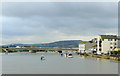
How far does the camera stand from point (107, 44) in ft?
191

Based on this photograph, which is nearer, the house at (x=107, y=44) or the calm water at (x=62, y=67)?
the calm water at (x=62, y=67)

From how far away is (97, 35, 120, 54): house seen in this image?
5803 centimetres

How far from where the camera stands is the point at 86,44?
269 ft

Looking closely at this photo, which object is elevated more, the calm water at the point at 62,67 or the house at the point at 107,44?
the house at the point at 107,44

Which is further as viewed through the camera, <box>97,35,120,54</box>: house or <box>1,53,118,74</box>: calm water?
<box>97,35,120,54</box>: house

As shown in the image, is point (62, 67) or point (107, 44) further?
point (107, 44)

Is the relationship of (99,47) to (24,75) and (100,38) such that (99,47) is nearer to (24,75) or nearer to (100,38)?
(100,38)

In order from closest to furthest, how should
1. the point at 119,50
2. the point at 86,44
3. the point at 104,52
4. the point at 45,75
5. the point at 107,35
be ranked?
the point at 45,75, the point at 119,50, the point at 104,52, the point at 107,35, the point at 86,44

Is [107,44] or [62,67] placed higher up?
[107,44]

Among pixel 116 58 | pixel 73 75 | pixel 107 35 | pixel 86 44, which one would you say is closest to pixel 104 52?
pixel 107 35

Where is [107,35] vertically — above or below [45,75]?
above

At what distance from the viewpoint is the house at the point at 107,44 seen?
5803 cm

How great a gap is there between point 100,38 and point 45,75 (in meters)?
40.6

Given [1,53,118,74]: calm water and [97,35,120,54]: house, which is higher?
[97,35,120,54]: house
